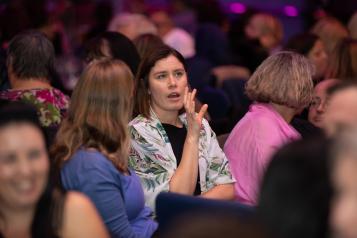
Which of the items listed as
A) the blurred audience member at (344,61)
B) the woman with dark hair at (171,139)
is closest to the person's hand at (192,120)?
the woman with dark hair at (171,139)

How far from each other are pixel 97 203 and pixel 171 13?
7.40m

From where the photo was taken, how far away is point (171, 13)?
36.7 ft

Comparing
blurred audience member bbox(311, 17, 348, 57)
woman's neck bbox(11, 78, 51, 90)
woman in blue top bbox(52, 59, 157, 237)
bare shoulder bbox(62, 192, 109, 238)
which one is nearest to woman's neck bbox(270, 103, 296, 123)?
woman in blue top bbox(52, 59, 157, 237)

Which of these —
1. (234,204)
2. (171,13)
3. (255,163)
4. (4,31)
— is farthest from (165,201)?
(171,13)

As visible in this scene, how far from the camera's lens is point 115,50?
584cm

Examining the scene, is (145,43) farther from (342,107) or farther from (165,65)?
(342,107)

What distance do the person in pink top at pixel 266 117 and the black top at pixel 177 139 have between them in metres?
0.28

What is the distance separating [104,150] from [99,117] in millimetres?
151

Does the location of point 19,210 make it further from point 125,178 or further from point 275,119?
point 275,119

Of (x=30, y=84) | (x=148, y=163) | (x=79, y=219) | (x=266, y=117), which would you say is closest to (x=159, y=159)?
(x=148, y=163)

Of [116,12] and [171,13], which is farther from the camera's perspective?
[116,12]

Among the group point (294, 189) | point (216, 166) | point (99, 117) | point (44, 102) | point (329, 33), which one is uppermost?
point (294, 189)

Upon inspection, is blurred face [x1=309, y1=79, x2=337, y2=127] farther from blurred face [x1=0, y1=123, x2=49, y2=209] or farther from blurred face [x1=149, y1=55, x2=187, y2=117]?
blurred face [x1=0, y1=123, x2=49, y2=209]

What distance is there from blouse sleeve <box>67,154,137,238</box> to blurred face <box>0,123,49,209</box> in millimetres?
624
